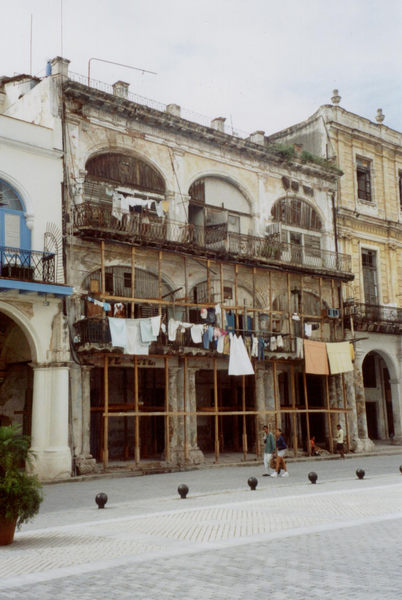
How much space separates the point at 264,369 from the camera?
25.0 m

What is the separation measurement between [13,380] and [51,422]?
326 centimetres

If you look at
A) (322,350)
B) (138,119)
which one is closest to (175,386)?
(322,350)

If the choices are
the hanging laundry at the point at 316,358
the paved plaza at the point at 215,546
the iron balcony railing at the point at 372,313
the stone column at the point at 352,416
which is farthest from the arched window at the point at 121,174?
the stone column at the point at 352,416

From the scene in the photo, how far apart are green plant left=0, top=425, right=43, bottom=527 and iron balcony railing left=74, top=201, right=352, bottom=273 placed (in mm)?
10995

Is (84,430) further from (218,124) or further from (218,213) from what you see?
(218,124)

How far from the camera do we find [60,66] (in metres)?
21.2

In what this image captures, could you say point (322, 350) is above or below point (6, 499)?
above

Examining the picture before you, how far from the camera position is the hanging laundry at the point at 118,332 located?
765 inches

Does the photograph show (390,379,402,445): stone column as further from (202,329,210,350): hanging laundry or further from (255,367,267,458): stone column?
(202,329,210,350): hanging laundry

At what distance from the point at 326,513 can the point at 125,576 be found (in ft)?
16.8

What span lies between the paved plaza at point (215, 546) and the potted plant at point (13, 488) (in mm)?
348

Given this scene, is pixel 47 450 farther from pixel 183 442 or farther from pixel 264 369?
pixel 264 369

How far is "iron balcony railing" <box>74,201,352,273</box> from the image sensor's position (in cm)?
2033

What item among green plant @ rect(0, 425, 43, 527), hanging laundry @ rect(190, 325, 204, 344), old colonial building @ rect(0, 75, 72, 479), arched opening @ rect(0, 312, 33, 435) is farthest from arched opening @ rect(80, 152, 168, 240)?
green plant @ rect(0, 425, 43, 527)
